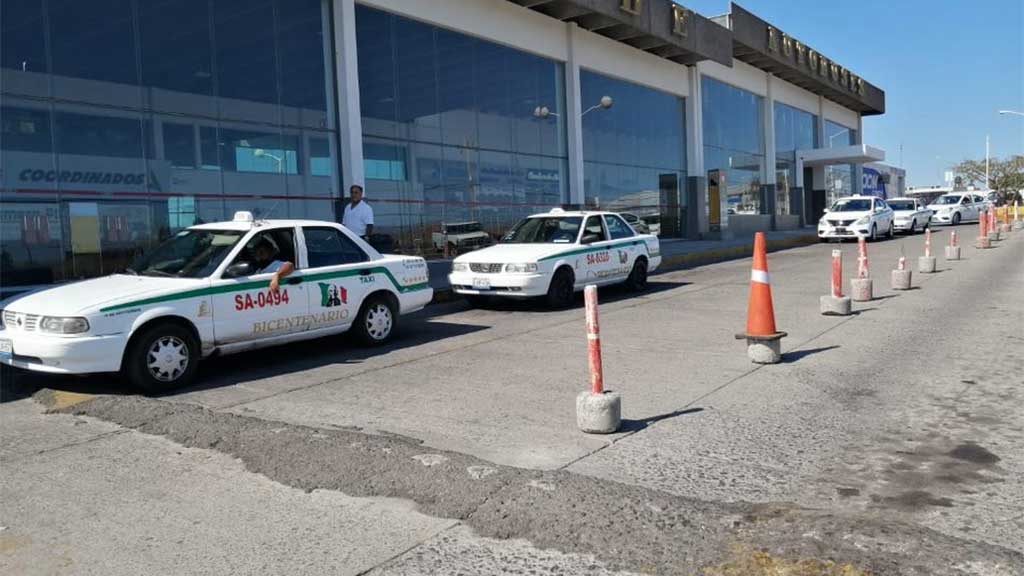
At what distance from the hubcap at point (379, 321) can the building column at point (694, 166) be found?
82.4ft

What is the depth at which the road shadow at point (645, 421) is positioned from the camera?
5.63m

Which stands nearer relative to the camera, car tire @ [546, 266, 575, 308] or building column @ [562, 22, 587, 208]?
car tire @ [546, 266, 575, 308]

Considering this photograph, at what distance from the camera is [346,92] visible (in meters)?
17.4

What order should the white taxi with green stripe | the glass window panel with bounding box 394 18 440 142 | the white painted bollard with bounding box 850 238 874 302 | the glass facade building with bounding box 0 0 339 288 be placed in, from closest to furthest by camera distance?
the white taxi with green stripe
the white painted bollard with bounding box 850 238 874 302
the glass facade building with bounding box 0 0 339 288
the glass window panel with bounding box 394 18 440 142

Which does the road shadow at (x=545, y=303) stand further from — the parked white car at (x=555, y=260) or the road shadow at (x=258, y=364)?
the road shadow at (x=258, y=364)

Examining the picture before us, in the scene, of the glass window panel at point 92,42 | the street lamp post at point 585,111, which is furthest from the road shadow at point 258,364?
the street lamp post at point 585,111

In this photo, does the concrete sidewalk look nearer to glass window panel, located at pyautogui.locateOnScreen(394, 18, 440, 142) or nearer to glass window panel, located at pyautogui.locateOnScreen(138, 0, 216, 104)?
glass window panel, located at pyautogui.locateOnScreen(394, 18, 440, 142)

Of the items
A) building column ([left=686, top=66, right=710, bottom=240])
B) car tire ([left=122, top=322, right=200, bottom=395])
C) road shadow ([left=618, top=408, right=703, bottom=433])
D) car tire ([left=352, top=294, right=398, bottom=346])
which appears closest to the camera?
road shadow ([left=618, top=408, right=703, bottom=433])

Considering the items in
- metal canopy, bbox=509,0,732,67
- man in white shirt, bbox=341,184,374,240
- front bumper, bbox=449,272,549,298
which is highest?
metal canopy, bbox=509,0,732,67

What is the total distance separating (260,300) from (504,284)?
A: 472 centimetres

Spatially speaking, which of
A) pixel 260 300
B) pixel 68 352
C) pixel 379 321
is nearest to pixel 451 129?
pixel 379 321

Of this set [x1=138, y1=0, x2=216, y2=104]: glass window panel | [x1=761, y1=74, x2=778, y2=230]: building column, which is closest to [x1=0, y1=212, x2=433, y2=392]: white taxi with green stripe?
[x1=138, y1=0, x2=216, y2=104]: glass window panel

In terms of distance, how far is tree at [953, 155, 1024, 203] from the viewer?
92062mm

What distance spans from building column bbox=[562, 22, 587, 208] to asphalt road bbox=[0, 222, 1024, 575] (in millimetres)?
16890
